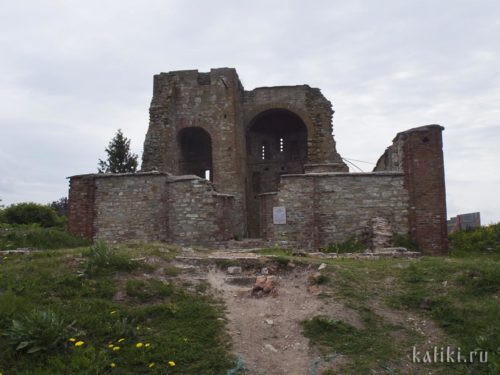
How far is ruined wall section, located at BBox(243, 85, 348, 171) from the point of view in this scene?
21.3 metres

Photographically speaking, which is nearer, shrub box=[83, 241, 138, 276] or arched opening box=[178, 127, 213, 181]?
shrub box=[83, 241, 138, 276]

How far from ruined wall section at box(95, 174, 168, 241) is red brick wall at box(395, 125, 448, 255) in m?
7.19

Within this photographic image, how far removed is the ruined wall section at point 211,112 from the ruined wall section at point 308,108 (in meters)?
2.44

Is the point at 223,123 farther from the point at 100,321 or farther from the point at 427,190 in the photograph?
the point at 100,321

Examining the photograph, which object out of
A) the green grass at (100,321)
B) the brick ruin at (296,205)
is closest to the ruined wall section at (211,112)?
the brick ruin at (296,205)

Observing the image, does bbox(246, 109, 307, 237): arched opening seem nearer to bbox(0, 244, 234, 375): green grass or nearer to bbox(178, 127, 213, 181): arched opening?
bbox(178, 127, 213, 181): arched opening

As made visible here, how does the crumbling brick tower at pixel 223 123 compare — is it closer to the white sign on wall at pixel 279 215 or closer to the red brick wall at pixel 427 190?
the red brick wall at pixel 427 190

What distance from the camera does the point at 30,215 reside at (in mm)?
17672

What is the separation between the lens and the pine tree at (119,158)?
97.8ft

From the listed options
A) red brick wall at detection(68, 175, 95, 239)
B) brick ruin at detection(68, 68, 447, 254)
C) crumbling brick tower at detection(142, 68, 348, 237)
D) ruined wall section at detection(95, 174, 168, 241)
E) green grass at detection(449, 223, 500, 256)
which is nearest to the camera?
green grass at detection(449, 223, 500, 256)

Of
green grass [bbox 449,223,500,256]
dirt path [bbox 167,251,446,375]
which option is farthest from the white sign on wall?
dirt path [bbox 167,251,446,375]

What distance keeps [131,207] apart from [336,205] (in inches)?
238

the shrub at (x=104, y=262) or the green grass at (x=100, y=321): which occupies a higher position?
the shrub at (x=104, y=262)

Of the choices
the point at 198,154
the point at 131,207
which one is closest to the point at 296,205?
the point at 131,207
